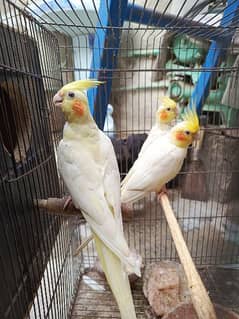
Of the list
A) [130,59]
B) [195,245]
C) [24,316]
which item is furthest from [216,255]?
[130,59]

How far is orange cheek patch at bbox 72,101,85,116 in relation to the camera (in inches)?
29.5

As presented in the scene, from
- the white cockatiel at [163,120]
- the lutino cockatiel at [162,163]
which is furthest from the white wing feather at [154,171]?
the white cockatiel at [163,120]

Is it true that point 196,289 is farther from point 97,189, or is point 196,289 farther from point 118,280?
point 97,189

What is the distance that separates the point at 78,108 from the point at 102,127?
720 mm

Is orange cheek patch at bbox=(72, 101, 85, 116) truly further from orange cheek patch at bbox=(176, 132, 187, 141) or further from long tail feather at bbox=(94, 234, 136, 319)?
orange cheek patch at bbox=(176, 132, 187, 141)

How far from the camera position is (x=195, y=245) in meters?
1.57

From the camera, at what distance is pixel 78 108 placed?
755mm

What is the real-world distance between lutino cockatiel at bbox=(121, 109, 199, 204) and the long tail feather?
1.37ft

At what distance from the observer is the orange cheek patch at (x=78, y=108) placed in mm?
749

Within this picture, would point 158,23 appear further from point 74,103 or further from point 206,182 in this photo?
point 206,182

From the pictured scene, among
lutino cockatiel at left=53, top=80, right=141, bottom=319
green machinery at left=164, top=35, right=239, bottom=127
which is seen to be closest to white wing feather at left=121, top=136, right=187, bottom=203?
lutino cockatiel at left=53, top=80, right=141, bottom=319

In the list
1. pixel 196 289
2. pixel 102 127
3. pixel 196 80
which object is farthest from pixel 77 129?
pixel 196 80

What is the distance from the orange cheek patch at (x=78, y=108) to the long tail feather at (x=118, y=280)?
0.36m

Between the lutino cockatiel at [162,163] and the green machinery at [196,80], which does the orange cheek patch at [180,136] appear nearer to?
the lutino cockatiel at [162,163]
